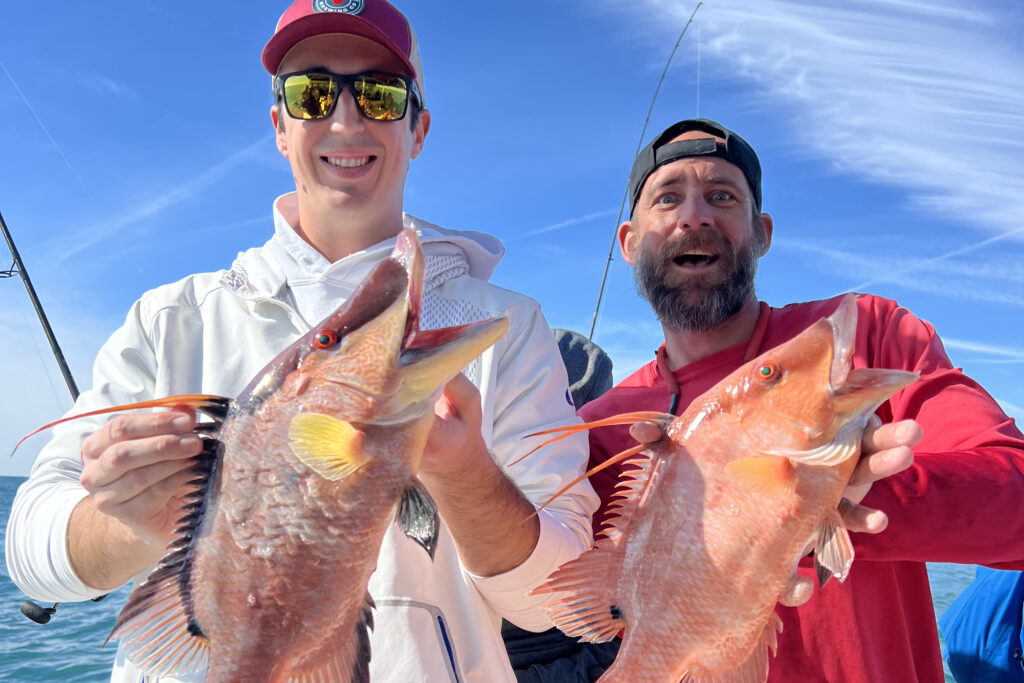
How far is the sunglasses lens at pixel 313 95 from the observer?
2.55 m

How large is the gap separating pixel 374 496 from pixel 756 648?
1193 millimetres

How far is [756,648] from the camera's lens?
6.55ft

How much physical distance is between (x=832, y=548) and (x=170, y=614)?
1.64 metres

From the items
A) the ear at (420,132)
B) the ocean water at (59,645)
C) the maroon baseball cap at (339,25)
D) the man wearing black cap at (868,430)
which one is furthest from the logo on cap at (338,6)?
the ocean water at (59,645)

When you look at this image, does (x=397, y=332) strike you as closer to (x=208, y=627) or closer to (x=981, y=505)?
(x=208, y=627)

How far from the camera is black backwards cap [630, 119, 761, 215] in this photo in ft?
12.6

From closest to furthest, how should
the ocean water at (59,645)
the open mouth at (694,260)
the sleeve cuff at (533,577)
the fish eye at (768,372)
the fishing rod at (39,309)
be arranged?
the fish eye at (768,372) < the sleeve cuff at (533,577) < the open mouth at (694,260) < the fishing rod at (39,309) < the ocean water at (59,645)

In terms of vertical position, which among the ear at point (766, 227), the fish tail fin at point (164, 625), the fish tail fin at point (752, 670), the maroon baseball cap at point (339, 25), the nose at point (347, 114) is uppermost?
the ear at point (766, 227)

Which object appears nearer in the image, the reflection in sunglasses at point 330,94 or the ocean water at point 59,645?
the reflection in sunglasses at point 330,94

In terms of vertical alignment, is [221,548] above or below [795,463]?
below

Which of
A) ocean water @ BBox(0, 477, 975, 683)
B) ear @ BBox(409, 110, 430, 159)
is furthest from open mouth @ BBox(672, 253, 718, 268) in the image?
ocean water @ BBox(0, 477, 975, 683)

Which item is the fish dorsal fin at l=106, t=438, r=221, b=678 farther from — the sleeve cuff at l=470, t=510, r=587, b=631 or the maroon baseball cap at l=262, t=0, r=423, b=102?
the maroon baseball cap at l=262, t=0, r=423, b=102

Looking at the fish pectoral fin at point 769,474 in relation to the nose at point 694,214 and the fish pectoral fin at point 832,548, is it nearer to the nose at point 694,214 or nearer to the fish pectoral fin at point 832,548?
the fish pectoral fin at point 832,548

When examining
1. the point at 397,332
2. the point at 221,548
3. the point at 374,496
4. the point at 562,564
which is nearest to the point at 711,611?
the point at 562,564
